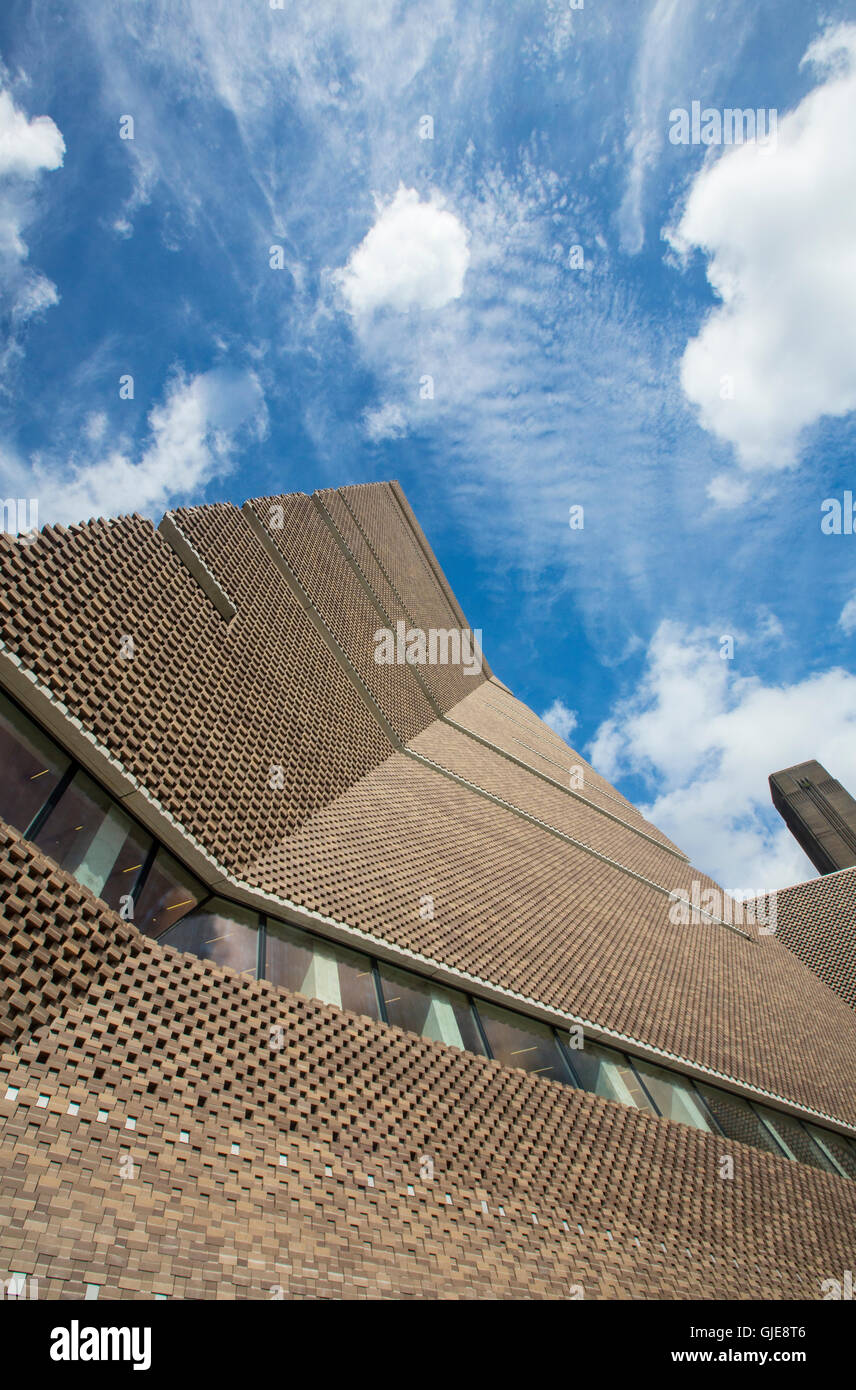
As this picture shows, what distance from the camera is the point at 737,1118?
428 inches

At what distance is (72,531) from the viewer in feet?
25.2

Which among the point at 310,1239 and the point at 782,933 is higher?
the point at 782,933

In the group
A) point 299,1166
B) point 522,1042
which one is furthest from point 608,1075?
point 299,1166

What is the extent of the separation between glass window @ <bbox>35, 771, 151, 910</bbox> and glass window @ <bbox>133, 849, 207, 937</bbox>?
183mm

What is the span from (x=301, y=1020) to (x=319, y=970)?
3.37ft

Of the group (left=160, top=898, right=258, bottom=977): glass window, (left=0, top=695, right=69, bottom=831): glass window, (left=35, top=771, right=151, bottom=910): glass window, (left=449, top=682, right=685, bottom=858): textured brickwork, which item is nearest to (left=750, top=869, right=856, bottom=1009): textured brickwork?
(left=449, top=682, right=685, bottom=858): textured brickwork

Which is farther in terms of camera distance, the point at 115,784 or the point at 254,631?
the point at 254,631

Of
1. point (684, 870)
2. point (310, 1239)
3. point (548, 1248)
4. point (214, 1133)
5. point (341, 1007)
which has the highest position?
point (684, 870)

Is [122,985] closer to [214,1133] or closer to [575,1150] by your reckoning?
[214,1133]

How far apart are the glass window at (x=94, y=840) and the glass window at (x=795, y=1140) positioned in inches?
432

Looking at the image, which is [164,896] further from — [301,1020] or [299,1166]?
[299,1166]

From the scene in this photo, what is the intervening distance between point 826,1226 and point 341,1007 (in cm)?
799

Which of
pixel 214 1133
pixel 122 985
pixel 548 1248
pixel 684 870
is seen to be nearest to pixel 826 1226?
pixel 548 1248

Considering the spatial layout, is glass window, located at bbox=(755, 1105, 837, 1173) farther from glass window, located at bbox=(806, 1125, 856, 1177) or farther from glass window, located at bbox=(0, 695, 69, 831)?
glass window, located at bbox=(0, 695, 69, 831)
